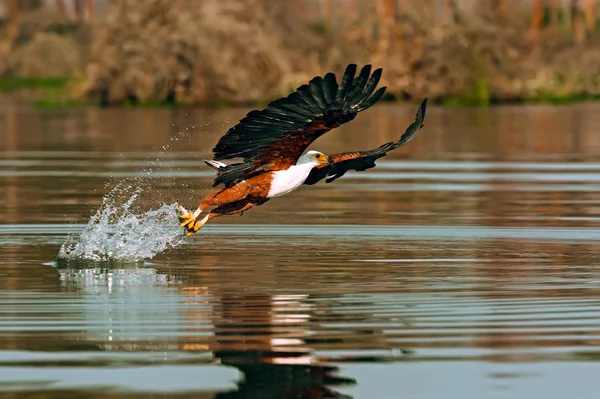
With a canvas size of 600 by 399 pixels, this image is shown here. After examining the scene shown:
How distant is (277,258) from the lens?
1529 cm

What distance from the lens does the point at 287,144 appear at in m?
14.4

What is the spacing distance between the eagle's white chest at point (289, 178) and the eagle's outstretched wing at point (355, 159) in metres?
0.40

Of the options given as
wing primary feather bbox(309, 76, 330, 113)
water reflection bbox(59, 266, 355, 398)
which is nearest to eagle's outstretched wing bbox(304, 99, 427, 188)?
wing primary feather bbox(309, 76, 330, 113)

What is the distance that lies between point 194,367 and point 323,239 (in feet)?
24.9

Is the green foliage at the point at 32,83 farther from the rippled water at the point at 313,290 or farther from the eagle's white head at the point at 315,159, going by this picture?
the eagle's white head at the point at 315,159

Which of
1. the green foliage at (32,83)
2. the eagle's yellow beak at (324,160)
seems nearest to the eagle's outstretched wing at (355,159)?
the eagle's yellow beak at (324,160)

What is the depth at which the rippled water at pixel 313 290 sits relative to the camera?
366 inches

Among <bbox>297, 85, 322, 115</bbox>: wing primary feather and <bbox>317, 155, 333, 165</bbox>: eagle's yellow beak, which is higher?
<bbox>297, 85, 322, 115</bbox>: wing primary feather

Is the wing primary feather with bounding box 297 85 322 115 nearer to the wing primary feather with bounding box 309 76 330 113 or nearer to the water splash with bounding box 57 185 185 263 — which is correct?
the wing primary feather with bounding box 309 76 330 113

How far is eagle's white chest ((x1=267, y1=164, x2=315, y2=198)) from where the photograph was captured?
14297mm

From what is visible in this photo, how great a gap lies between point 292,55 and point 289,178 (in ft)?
155

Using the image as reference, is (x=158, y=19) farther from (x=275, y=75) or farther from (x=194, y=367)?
(x=194, y=367)

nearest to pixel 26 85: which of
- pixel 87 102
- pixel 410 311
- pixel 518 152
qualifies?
pixel 87 102

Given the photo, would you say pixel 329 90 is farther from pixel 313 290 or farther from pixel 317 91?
pixel 313 290
